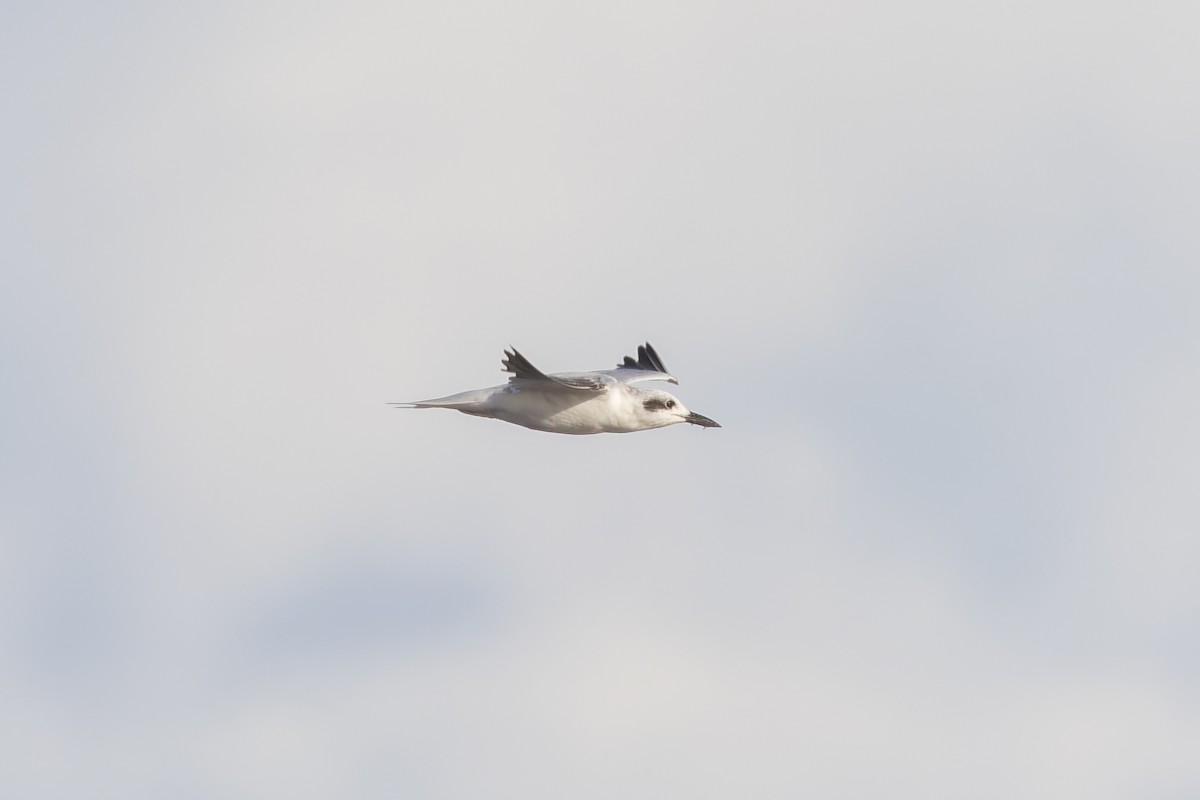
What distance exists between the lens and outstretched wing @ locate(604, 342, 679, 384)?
36.3m

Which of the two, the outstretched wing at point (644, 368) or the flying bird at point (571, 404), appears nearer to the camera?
the flying bird at point (571, 404)

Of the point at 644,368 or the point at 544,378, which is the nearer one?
the point at 544,378

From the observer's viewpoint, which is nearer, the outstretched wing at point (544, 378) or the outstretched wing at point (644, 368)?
the outstretched wing at point (544, 378)

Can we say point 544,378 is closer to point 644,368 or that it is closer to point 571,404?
point 571,404

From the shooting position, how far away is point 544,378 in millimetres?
30875

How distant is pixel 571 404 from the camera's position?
107ft

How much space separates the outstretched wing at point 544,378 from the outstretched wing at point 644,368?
7.50 feet

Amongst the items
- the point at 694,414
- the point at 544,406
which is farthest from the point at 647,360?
the point at 544,406

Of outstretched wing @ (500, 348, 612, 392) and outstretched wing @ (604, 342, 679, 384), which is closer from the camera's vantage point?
outstretched wing @ (500, 348, 612, 392)

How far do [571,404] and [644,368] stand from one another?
591 cm

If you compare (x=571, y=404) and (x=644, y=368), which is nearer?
(x=571, y=404)

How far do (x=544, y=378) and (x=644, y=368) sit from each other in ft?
25.3

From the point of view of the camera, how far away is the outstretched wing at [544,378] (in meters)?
30.1

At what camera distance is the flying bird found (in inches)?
1273
